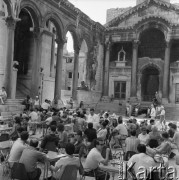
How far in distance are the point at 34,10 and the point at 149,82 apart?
638 inches

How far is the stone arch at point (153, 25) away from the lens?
2804cm

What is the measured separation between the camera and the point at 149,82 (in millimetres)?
31688

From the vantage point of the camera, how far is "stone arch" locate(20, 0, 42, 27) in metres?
19.5

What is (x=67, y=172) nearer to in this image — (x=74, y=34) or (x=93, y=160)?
(x=93, y=160)

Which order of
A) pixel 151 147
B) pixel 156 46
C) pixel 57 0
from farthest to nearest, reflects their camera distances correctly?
pixel 156 46 → pixel 57 0 → pixel 151 147

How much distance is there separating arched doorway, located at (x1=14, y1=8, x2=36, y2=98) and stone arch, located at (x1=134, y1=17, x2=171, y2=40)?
11047 mm

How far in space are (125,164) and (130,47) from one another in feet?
89.3

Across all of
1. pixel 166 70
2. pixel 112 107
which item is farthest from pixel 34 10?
pixel 166 70

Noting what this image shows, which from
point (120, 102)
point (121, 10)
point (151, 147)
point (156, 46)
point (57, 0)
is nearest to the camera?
point (151, 147)

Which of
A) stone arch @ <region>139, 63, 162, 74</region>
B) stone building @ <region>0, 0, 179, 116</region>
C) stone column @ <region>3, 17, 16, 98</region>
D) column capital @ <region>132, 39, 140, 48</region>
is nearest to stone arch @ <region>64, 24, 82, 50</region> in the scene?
stone building @ <region>0, 0, 179, 116</region>

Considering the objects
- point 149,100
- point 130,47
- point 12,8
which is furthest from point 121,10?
point 12,8

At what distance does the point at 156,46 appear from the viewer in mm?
31109

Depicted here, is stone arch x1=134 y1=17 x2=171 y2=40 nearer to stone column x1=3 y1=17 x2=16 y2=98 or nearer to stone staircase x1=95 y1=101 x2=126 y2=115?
stone staircase x1=95 y1=101 x2=126 y2=115

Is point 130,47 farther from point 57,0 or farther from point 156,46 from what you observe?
point 57,0
